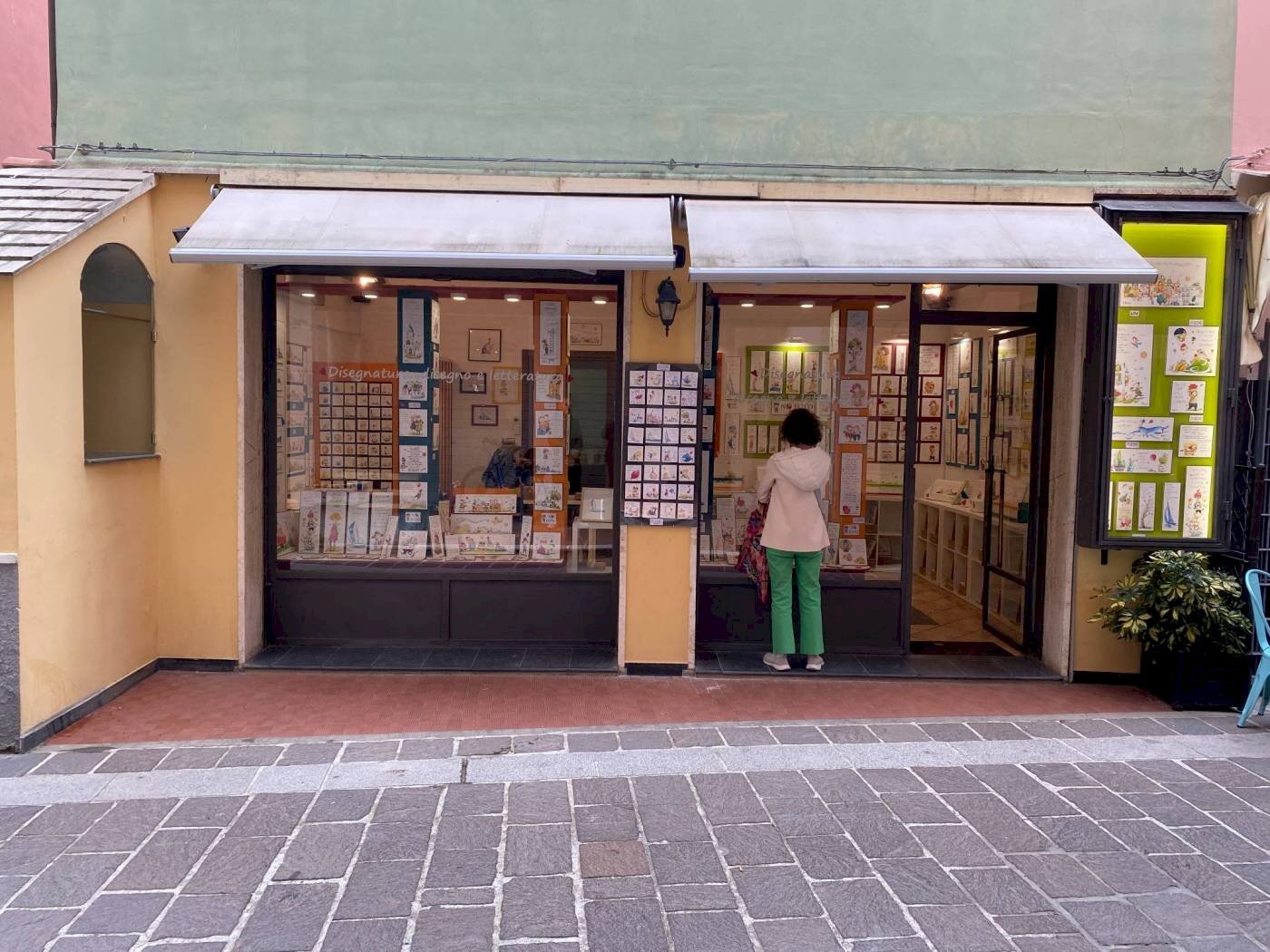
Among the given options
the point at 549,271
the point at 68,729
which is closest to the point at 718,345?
the point at 549,271

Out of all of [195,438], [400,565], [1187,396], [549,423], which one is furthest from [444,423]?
[1187,396]

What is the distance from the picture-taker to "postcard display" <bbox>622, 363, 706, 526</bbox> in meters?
6.41

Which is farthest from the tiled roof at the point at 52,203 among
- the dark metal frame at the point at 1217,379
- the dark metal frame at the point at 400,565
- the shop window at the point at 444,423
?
the dark metal frame at the point at 1217,379

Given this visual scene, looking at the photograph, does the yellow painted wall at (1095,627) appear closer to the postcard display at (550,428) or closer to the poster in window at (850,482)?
the poster in window at (850,482)

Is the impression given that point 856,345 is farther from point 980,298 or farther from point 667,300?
point 667,300

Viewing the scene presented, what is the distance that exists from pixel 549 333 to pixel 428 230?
1453 mm

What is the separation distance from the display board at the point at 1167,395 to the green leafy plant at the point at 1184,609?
0.26 metres

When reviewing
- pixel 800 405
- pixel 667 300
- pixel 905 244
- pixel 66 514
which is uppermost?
pixel 905 244

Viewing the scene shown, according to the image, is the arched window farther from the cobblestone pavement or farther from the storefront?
the cobblestone pavement

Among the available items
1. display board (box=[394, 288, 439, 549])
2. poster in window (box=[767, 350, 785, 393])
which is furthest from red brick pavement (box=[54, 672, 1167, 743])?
poster in window (box=[767, 350, 785, 393])

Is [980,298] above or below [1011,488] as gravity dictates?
above

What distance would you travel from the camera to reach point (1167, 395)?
6.20 m

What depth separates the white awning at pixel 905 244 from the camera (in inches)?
215

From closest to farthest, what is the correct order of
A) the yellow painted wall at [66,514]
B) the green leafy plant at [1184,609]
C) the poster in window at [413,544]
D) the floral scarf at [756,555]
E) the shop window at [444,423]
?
the yellow painted wall at [66,514]
the green leafy plant at [1184,609]
the floral scarf at [756,555]
the shop window at [444,423]
the poster in window at [413,544]
